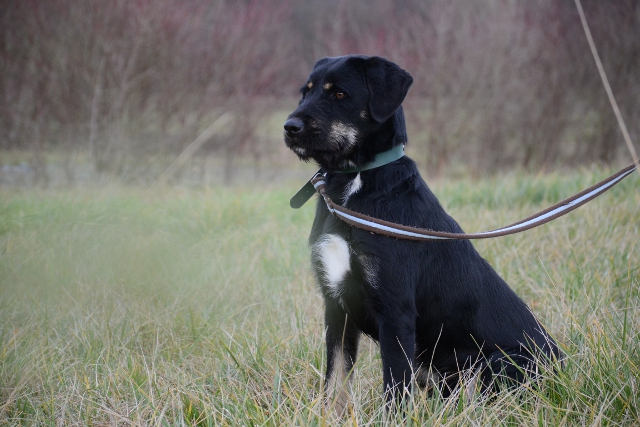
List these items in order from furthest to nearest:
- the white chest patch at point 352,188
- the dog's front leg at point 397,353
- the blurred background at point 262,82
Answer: the blurred background at point 262,82 → the white chest patch at point 352,188 → the dog's front leg at point 397,353

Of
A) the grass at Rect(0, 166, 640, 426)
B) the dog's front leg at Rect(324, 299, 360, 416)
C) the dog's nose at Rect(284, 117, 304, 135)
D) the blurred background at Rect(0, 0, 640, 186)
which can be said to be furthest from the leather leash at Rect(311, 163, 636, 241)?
the blurred background at Rect(0, 0, 640, 186)

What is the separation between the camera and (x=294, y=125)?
92.7 inches

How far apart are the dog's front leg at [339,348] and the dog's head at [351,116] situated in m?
0.64

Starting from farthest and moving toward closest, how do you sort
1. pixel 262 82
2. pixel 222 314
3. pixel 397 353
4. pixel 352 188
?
pixel 262 82 → pixel 222 314 → pixel 352 188 → pixel 397 353

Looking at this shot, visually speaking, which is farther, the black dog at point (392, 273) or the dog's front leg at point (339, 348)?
the dog's front leg at point (339, 348)

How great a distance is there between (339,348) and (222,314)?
1216 mm

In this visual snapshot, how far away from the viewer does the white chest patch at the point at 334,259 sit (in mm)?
2186

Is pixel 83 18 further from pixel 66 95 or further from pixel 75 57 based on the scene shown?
pixel 66 95

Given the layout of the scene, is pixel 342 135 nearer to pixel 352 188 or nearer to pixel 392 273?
pixel 352 188

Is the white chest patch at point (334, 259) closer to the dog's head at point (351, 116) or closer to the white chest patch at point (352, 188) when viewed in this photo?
the white chest patch at point (352, 188)

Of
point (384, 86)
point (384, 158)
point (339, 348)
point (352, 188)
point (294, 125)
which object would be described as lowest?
point (339, 348)

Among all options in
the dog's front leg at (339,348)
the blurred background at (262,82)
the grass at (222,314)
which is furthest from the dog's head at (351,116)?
the blurred background at (262,82)

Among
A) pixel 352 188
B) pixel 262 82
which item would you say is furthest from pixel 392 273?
pixel 262 82

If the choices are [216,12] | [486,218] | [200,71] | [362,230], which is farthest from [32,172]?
[362,230]
